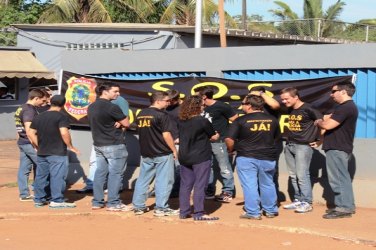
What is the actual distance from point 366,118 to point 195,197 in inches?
111

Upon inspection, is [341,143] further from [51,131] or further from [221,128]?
[51,131]

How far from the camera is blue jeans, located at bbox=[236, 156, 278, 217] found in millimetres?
8859

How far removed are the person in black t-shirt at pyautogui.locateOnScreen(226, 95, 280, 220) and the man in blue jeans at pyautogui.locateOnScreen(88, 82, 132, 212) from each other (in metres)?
1.70

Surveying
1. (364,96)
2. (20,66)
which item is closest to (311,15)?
(20,66)

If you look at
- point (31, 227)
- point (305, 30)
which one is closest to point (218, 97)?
point (31, 227)

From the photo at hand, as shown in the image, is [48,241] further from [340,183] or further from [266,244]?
[340,183]

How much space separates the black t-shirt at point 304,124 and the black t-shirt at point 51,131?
3278 mm

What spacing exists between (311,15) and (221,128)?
33.9 m

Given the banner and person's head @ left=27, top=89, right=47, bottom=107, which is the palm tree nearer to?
the banner

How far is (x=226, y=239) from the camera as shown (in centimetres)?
802

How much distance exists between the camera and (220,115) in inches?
396

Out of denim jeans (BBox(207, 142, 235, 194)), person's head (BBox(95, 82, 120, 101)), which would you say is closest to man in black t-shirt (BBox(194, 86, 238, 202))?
denim jeans (BBox(207, 142, 235, 194))

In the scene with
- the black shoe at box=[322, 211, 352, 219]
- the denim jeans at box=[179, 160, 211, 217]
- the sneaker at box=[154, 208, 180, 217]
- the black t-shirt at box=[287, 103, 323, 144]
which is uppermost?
the black t-shirt at box=[287, 103, 323, 144]

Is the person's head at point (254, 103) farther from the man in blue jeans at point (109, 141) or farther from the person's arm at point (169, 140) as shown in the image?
the man in blue jeans at point (109, 141)
